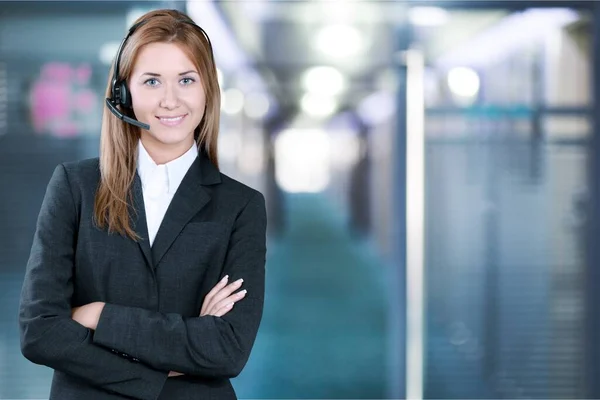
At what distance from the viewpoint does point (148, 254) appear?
5.45 feet

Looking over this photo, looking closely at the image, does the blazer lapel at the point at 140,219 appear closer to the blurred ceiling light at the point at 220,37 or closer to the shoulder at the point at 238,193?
the shoulder at the point at 238,193

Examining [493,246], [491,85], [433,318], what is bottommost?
[433,318]

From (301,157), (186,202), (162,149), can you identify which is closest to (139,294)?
(186,202)

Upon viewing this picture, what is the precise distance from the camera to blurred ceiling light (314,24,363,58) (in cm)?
394

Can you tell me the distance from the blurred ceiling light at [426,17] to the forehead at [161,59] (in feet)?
8.05

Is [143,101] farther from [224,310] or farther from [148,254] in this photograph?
[224,310]

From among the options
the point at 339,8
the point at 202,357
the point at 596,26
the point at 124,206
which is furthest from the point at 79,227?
the point at 596,26

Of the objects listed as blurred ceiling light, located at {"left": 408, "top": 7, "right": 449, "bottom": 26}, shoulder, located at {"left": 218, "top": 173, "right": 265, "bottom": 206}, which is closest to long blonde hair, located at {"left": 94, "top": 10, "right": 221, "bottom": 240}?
shoulder, located at {"left": 218, "top": 173, "right": 265, "bottom": 206}

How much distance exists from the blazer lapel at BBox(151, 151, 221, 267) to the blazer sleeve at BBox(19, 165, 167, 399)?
0.18 metres

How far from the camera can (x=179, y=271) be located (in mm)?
1676

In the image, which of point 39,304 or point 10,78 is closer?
point 39,304

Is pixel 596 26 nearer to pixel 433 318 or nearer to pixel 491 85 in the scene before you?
pixel 491 85

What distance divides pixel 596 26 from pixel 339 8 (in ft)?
4.05

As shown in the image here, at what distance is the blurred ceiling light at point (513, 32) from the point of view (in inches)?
156
